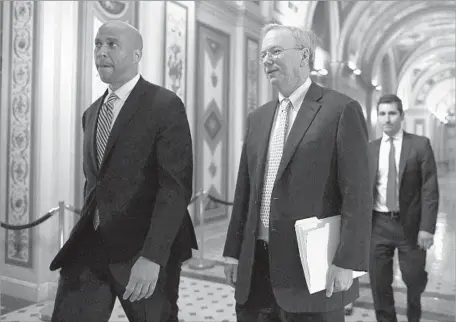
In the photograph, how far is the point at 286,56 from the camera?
2086mm

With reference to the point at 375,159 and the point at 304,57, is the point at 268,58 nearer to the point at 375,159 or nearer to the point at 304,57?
the point at 304,57

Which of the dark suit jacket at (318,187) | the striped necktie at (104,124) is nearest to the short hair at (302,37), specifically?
the dark suit jacket at (318,187)

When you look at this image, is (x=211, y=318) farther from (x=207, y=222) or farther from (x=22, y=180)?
(x=207, y=222)

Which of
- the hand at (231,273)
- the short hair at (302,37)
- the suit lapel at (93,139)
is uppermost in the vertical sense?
the short hair at (302,37)

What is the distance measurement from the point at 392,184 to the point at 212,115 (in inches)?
192

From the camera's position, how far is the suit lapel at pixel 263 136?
2.21 metres

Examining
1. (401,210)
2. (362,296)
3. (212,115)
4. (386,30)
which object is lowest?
(362,296)

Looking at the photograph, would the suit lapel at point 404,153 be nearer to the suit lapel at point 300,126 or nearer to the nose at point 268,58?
the suit lapel at point 300,126

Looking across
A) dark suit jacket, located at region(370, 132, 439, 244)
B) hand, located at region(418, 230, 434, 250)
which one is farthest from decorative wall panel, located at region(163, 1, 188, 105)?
hand, located at region(418, 230, 434, 250)

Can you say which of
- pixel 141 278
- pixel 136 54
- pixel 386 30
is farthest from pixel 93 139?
pixel 386 30

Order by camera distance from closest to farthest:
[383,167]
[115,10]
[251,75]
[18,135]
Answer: [383,167], [18,135], [115,10], [251,75]

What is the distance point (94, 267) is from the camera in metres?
2.17

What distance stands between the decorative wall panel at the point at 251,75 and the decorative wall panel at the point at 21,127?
Result: 4.54m

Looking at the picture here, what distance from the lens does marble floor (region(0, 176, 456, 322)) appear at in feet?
14.5
